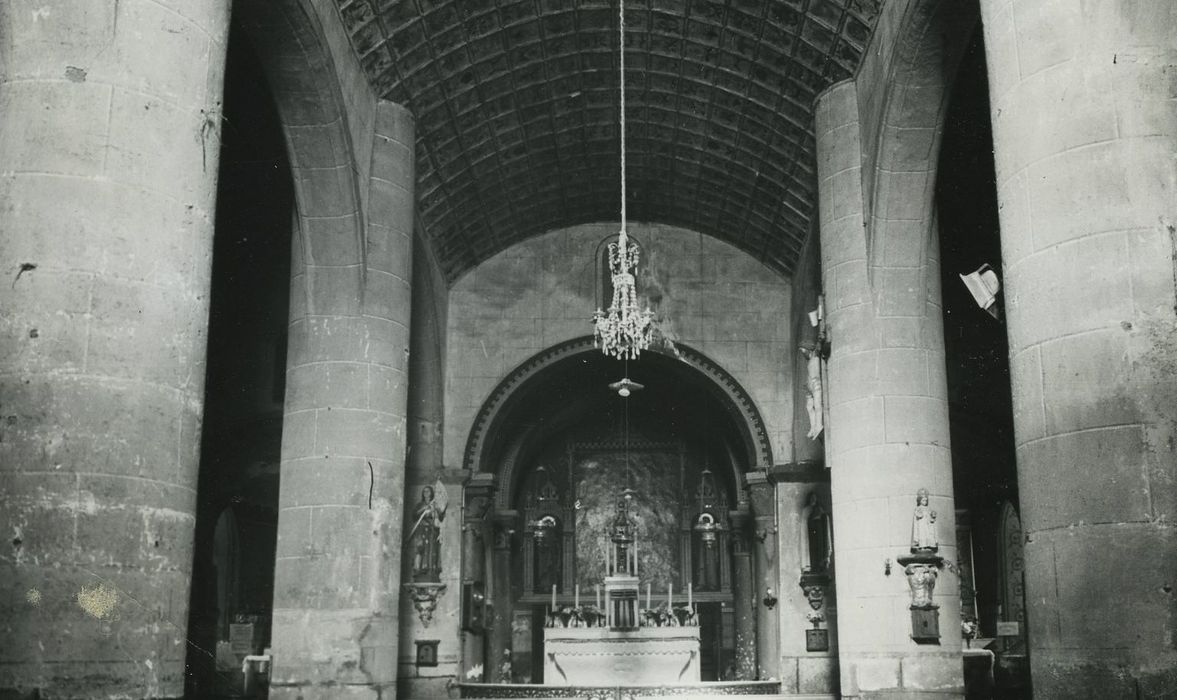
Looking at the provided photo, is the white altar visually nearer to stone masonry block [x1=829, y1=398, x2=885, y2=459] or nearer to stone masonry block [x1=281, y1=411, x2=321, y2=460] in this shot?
stone masonry block [x1=829, y1=398, x2=885, y2=459]

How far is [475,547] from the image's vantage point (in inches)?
910

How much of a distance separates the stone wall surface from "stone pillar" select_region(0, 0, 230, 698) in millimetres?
15013

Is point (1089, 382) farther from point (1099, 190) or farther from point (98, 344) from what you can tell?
point (98, 344)

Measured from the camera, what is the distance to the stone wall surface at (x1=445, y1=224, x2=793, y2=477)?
2291 cm

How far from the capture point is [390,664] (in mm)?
14188

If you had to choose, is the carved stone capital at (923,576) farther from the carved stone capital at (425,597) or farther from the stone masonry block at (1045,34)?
the carved stone capital at (425,597)

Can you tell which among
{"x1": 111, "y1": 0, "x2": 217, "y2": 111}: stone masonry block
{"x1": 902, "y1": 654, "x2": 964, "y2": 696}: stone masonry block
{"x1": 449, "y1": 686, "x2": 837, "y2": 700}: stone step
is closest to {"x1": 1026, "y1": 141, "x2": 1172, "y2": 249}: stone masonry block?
{"x1": 111, "y1": 0, "x2": 217, "y2": 111}: stone masonry block

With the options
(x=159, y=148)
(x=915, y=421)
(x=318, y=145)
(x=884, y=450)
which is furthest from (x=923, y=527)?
(x=159, y=148)

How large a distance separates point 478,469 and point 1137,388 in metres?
16.8

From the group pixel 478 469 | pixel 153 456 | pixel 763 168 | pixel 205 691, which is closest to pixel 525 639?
pixel 478 469

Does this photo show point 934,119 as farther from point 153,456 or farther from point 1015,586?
point 1015,586

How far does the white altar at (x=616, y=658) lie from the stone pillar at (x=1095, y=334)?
1423cm

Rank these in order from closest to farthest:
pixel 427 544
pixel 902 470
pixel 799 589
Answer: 1. pixel 902 470
2. pixel 427 544
3. pixel 799 589

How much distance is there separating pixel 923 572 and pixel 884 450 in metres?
1.44
